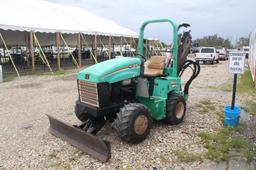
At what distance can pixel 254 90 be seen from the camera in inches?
327

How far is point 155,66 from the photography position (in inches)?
194

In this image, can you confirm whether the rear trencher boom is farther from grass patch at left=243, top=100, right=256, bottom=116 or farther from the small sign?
grass patch at left=243, top=100, right=256, bottom=116

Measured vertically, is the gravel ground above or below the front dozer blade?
below

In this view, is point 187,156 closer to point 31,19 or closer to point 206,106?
point 206,106

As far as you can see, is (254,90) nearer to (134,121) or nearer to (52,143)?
(134,121)

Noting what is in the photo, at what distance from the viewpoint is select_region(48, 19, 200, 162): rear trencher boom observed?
12.0 feet

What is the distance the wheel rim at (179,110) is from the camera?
4718 mm

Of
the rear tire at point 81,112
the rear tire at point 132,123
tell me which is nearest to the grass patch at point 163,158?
the rear tire at point 132,123

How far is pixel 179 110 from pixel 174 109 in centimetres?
29

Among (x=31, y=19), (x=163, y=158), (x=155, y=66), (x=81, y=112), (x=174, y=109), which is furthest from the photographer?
(x=31, y=19)

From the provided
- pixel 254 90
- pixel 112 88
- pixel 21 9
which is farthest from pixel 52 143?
pixel 21 9

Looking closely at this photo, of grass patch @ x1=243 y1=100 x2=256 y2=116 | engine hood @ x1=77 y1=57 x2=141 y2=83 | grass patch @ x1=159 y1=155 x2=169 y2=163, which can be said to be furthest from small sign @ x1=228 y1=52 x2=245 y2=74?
grass patch @ x1=159 y1=155 x2=169 y2=163

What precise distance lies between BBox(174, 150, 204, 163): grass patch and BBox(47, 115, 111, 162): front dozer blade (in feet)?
3.47

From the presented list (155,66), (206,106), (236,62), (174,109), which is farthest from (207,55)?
(174,109)
